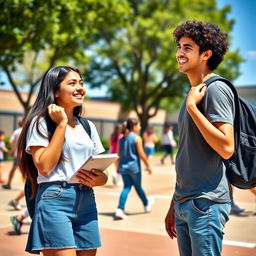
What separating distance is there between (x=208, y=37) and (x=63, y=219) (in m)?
1.42

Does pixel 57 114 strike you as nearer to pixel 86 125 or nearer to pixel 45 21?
pixel 86 125

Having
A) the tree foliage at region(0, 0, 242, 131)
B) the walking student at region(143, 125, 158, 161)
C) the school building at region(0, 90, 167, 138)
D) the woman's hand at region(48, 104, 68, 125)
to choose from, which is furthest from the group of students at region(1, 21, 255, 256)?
the school building at region(0, 90, 167, 138)

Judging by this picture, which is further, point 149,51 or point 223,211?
point 149,51

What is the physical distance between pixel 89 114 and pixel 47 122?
1487 inches

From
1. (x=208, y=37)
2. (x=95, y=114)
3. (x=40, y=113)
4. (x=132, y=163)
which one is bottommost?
(x=95, y=114)

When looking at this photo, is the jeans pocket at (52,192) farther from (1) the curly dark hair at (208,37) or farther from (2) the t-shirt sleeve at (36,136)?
(1) the curly dark hair at (208,37)

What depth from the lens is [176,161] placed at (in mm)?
2844

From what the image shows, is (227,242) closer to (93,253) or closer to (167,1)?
(93,253)

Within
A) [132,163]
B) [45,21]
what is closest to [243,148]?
[132,163]

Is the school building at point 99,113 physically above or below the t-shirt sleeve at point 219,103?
below

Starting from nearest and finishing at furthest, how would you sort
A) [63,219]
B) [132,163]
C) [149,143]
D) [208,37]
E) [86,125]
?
[208,37] < [63,219] < [86,125] < [132,163] < [149,143]

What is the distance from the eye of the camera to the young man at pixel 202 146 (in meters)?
2.56

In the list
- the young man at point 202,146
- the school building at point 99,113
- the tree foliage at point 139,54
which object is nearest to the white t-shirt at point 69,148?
the young man at point 202,146

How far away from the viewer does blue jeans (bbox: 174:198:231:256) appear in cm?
259
